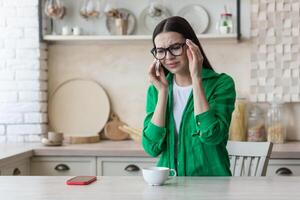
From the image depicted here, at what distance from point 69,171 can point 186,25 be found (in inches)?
59.5

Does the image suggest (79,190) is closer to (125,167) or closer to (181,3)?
(125,167)

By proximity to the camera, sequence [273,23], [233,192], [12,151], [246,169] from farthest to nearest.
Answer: [273,23] → [12,151] → [246,169] → [233,192]

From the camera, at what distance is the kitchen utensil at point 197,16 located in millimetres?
3586

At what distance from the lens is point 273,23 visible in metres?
3.47

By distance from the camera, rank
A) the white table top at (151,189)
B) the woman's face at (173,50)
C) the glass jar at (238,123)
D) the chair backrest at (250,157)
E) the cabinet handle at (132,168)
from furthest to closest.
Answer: the glass jar at (238,123) < the cabinet handle at (132,168) < the chair backrest at (250,157) < the woman's face at (173,50) < the white table top at (151,189)

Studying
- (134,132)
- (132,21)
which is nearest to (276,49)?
(132,21)

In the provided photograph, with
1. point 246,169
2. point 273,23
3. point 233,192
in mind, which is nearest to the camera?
point 233,192

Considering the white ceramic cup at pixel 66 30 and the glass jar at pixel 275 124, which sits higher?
the white ceramic cup at pixel 66 30

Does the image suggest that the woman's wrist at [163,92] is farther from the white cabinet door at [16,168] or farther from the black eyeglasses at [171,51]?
the white cabinet door at [16,168]

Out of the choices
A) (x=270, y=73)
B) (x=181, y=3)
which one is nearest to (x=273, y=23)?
(x=270, y=73)

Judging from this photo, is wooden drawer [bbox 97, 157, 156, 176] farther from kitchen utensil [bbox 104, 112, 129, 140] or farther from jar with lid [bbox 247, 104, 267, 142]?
jar with lid [bbox 247, 104, 267, 142]

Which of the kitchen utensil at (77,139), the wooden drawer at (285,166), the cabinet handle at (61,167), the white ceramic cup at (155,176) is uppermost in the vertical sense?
the white ceramic cup at (155,176)

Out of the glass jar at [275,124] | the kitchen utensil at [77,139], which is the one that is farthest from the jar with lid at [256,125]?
the kitchen utensil at [77,139]

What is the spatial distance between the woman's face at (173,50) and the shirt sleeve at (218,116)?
Result: 7.0 inches
